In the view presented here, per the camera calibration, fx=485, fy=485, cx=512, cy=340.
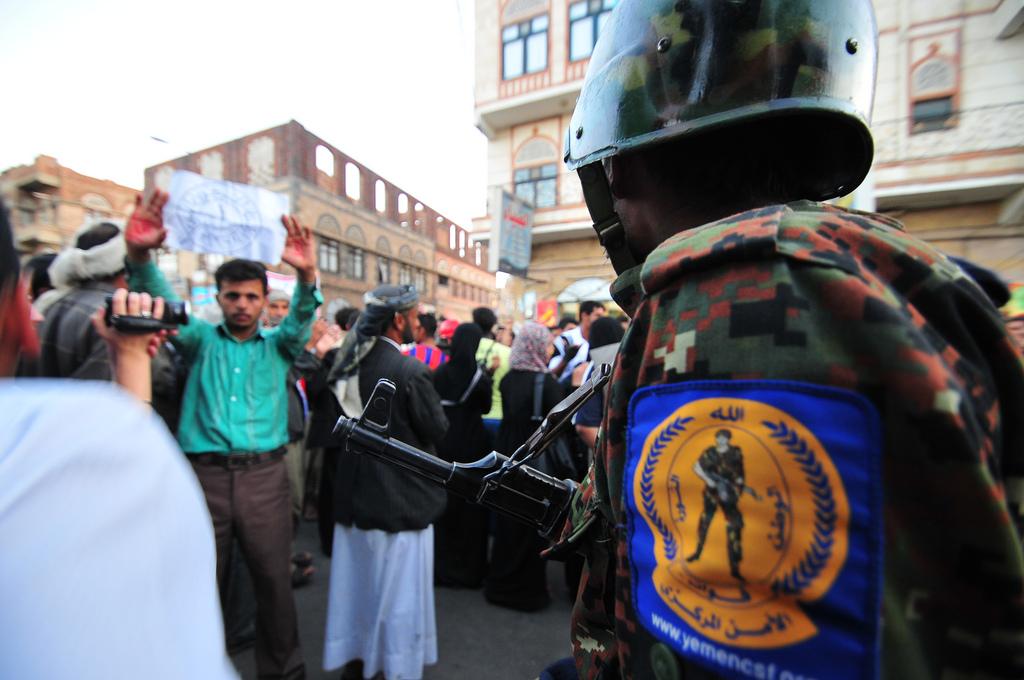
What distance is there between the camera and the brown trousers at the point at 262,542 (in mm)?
2334

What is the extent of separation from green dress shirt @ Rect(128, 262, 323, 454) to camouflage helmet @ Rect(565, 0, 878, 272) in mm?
2144

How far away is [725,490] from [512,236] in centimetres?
1228

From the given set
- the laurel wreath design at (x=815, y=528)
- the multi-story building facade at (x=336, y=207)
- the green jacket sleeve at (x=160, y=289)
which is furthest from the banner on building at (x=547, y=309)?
the laurel wreath design at (x=815, y=528)

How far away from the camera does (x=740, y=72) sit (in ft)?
2.63

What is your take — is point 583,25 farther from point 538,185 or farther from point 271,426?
point 271,426

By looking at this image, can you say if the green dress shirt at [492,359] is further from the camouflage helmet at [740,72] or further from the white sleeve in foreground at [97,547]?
the white sleeve in foreground at [97,547]

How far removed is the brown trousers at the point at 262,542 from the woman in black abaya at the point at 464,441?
141 cm

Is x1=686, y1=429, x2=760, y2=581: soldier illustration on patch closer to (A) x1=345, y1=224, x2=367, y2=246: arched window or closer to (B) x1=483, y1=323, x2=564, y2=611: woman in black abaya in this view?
(B) x1=483, y1=323, x2=564, y2=611: woman in black abaya

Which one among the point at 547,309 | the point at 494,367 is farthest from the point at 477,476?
the point at 547,309

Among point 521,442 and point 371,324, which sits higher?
point 371,324

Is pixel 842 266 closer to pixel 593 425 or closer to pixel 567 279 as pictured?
pixel 593 425

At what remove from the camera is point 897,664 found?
1.56ft

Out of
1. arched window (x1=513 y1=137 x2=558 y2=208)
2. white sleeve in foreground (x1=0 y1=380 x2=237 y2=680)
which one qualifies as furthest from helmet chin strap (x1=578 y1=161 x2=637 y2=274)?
arched window (x1=513 y1=137 x2=558 y2=208)

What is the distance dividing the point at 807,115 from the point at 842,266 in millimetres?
420
